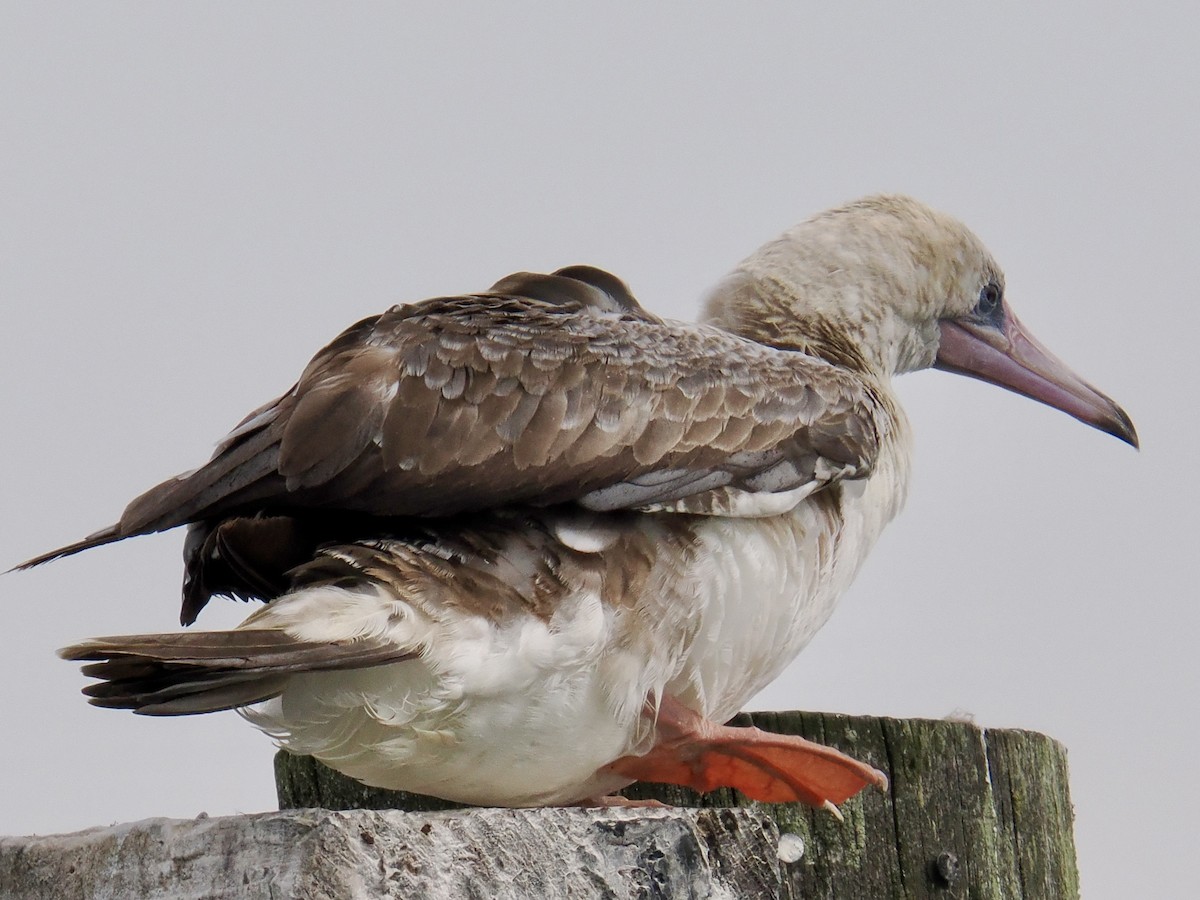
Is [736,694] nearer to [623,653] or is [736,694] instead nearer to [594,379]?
[623,653]

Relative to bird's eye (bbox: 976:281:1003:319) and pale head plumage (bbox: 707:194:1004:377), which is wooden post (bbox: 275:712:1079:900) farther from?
bird's eye (bbox: 976:281:1003:319)

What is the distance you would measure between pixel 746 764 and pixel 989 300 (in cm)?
240

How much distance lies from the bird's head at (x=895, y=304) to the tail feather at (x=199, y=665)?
2.23 metres

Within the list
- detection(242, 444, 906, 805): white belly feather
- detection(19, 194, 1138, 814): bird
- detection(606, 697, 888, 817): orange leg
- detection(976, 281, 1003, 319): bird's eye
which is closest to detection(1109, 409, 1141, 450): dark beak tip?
detection(976, 281, 1003, 319): bird's eye

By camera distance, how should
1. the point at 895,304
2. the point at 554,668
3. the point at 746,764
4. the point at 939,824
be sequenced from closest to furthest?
the point at 554,668 < the point at 939,824 < the point at 746,764 < the point at 895,304

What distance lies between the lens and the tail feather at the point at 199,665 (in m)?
2.97

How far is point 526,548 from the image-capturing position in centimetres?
375

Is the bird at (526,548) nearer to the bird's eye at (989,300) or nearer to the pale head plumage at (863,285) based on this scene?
the pale head plumage at (863,285)

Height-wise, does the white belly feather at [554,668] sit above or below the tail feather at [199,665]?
below

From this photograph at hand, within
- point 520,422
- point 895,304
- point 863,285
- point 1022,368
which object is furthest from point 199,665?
point 1022,368

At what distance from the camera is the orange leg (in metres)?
3.86

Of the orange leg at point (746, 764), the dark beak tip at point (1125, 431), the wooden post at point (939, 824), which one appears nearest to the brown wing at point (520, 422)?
the orange leg at point (746, 764)

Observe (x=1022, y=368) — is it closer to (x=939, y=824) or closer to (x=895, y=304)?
(x=895, y=304)

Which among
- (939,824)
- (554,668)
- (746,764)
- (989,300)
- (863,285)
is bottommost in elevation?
(939,824)
